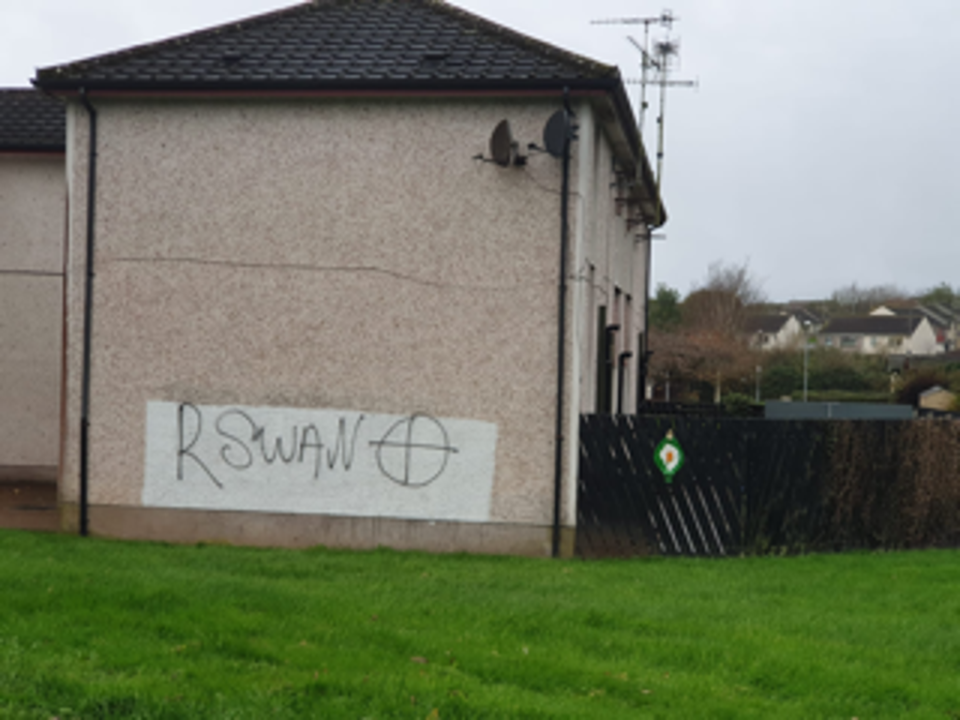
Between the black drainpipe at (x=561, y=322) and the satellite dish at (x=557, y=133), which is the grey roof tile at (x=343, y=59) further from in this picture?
the black drainpipe at (x=561, y=322)

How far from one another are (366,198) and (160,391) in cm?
300

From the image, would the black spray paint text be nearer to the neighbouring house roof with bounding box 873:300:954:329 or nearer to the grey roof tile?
the grey roof tile

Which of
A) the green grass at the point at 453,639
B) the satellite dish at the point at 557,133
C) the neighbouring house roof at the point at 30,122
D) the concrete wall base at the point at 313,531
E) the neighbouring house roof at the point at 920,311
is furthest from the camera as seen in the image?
the neighbouring house roof at the point at 920,311

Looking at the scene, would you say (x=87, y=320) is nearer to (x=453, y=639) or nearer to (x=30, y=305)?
(x=30, y=305)

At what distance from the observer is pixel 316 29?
43.1 ft

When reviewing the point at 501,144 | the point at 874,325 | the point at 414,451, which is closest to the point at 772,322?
the point at 874,325

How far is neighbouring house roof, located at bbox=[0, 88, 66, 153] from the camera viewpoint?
651 inches

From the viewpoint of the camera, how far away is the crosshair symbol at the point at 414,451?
37.3 feet

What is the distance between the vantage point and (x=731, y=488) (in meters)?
11.5

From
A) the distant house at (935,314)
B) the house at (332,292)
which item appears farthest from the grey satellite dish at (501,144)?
the distant house at (935,314)

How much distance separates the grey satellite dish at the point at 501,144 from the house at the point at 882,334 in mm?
104661

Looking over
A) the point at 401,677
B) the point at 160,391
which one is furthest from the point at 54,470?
the point at 401,677

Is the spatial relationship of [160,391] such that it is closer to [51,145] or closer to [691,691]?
[51,145]

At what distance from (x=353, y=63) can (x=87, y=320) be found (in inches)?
Result: 156
